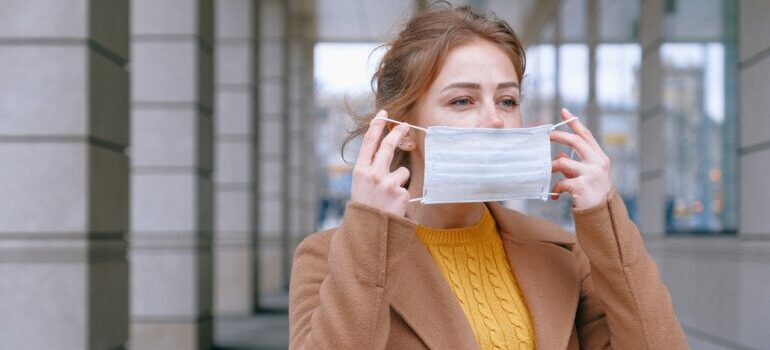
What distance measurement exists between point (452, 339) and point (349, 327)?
10.5 inches

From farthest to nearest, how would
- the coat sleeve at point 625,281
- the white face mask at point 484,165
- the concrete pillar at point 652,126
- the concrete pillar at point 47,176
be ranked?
1. the concrete pillar at point 652,126
2. the concrete pillar at point 47,176
3. the white face mask at point 484,165
4. the coat sleeve at point 625,281

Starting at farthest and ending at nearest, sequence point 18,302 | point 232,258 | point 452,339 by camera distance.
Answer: point 232,258 < point 18,302 < point 452,339

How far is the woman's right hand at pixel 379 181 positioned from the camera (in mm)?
1931

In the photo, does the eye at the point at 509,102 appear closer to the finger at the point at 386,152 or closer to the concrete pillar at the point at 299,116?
the finger at the point at 386,152

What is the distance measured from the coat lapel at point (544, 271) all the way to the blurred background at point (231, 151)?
60cm

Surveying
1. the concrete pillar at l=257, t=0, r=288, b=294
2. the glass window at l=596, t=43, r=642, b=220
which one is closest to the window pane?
the glass window at l=596, t=43, r=642, b=220

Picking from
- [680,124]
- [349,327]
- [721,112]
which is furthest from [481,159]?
[680,124]

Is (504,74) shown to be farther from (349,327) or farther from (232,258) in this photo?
(232,258)

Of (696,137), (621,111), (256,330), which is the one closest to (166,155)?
(256,330)

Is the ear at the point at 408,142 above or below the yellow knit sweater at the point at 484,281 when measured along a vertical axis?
above

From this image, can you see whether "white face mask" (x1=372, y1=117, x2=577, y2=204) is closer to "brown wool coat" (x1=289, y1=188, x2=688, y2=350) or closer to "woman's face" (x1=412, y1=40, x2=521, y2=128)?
"woman's face" (x1=412, y1=40, x2=521, y2=128)

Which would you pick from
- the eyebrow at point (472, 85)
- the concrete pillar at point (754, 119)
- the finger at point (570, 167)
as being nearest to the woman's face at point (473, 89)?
the eyebrow at point (472, 85)

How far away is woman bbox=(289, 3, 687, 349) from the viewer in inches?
75.7

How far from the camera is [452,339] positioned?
2033mm
